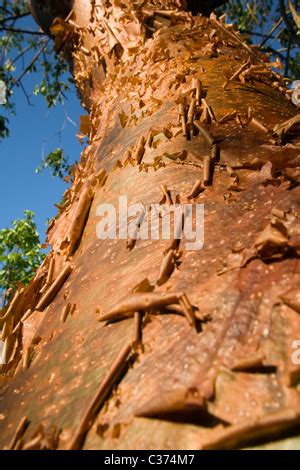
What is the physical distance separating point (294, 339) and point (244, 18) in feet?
15.1

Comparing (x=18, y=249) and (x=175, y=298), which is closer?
(x=175, y=298)

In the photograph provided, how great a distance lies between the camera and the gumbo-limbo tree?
355 mm

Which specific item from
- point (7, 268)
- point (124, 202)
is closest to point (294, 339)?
point (124, 202)

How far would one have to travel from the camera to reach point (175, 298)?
0.46 meters

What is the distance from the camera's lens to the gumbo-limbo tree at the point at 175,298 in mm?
355

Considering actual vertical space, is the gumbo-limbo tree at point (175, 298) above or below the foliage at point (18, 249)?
below

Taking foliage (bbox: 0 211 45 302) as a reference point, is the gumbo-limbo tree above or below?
below

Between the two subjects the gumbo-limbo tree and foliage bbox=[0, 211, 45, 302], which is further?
foliage bbox=[0, 211, 45, 302]

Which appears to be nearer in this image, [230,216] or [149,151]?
[230,216]

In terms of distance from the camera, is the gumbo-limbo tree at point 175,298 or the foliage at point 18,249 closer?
the gumbo-limbo tree at point 175,298

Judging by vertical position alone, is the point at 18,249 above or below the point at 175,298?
above
